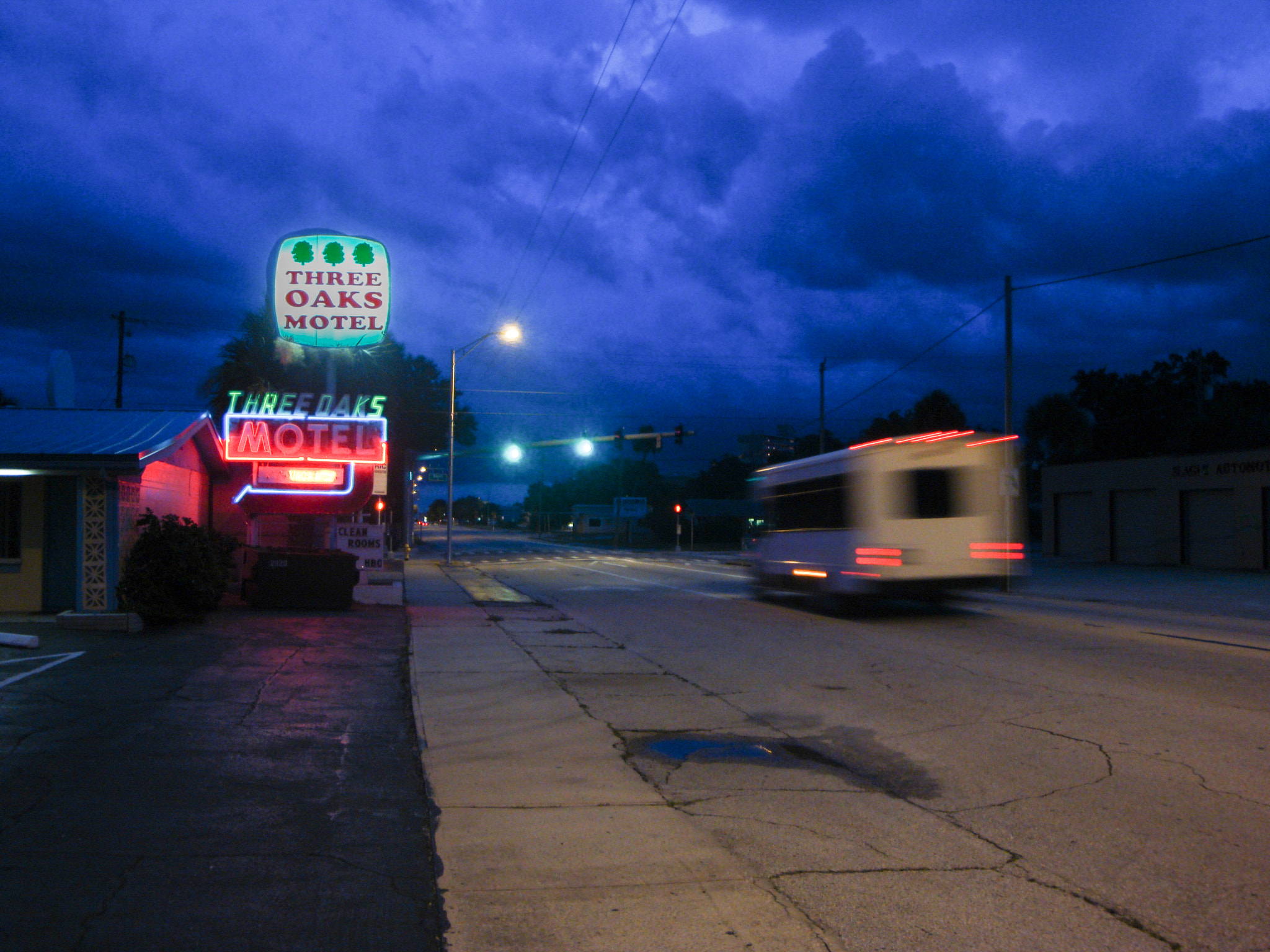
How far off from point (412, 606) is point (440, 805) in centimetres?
1488

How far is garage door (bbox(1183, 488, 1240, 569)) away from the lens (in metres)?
35.3

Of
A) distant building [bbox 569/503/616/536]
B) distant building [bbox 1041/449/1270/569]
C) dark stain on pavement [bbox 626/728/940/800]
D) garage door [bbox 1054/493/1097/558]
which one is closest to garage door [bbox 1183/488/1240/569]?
distant building [bbox 1041/449/1270/569]

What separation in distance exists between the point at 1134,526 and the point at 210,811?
136 ft

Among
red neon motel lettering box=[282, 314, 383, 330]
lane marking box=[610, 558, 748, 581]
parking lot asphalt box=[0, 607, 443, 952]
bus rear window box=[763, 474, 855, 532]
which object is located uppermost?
red neon motel lettering box=[282, 314, 383, 330]

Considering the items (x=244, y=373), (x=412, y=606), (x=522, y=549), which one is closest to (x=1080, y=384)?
(x=522, y=549)

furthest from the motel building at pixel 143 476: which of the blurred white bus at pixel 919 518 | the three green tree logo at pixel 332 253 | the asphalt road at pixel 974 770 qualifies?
the blurred white bus at pixel 919 518

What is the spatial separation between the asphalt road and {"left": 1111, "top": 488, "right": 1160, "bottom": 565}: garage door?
2649 cm

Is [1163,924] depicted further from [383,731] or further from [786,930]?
[383,731]

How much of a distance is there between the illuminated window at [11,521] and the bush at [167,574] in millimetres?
2089

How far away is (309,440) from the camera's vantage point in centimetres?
2456

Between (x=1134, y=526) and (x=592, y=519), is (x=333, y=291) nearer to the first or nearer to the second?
(x=1134, y=526)

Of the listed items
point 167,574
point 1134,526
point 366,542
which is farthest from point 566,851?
point 1134,526

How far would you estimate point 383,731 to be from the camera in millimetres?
8336

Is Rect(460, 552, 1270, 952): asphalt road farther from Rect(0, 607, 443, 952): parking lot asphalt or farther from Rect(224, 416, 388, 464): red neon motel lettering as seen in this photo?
Rect(224, 416, 388, 464): red neon motel lettering
